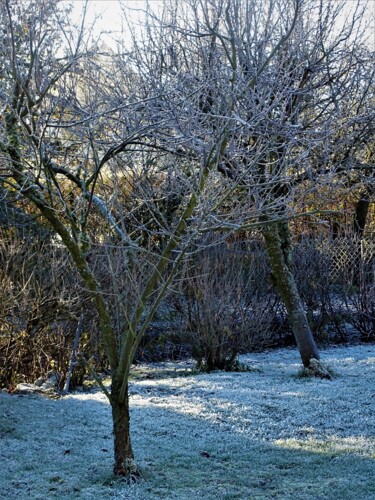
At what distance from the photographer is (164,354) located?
11078 millimetres

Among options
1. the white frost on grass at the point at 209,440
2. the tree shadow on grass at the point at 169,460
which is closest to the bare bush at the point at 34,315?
the white frost on grass at the point at 209,440

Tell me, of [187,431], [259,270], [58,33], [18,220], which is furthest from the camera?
[259,270]

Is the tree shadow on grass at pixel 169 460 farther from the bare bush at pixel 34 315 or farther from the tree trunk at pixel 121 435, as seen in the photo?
the bare bush at pixel 34 315

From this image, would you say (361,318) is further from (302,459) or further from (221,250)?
(302,459)

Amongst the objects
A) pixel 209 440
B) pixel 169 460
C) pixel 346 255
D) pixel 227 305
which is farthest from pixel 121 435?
pixel 346 255

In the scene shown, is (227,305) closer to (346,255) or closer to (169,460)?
(346,255)

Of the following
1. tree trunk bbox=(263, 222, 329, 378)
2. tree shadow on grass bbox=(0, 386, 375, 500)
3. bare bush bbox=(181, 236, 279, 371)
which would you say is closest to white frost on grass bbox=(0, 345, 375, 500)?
tree shadow on grass bbox=(0, 386, 375, 500)

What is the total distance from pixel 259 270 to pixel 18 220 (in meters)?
4.18

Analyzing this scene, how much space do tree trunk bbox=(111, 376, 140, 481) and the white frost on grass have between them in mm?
100

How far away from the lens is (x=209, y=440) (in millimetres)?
5848

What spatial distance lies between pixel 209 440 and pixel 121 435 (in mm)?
1454

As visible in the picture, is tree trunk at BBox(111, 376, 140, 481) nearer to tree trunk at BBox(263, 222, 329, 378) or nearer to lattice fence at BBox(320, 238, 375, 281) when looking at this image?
tree trunk at BBox(263, 222, 329, 378)

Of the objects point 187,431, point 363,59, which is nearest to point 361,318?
point 363,59

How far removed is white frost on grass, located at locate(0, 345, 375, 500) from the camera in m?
4.64
